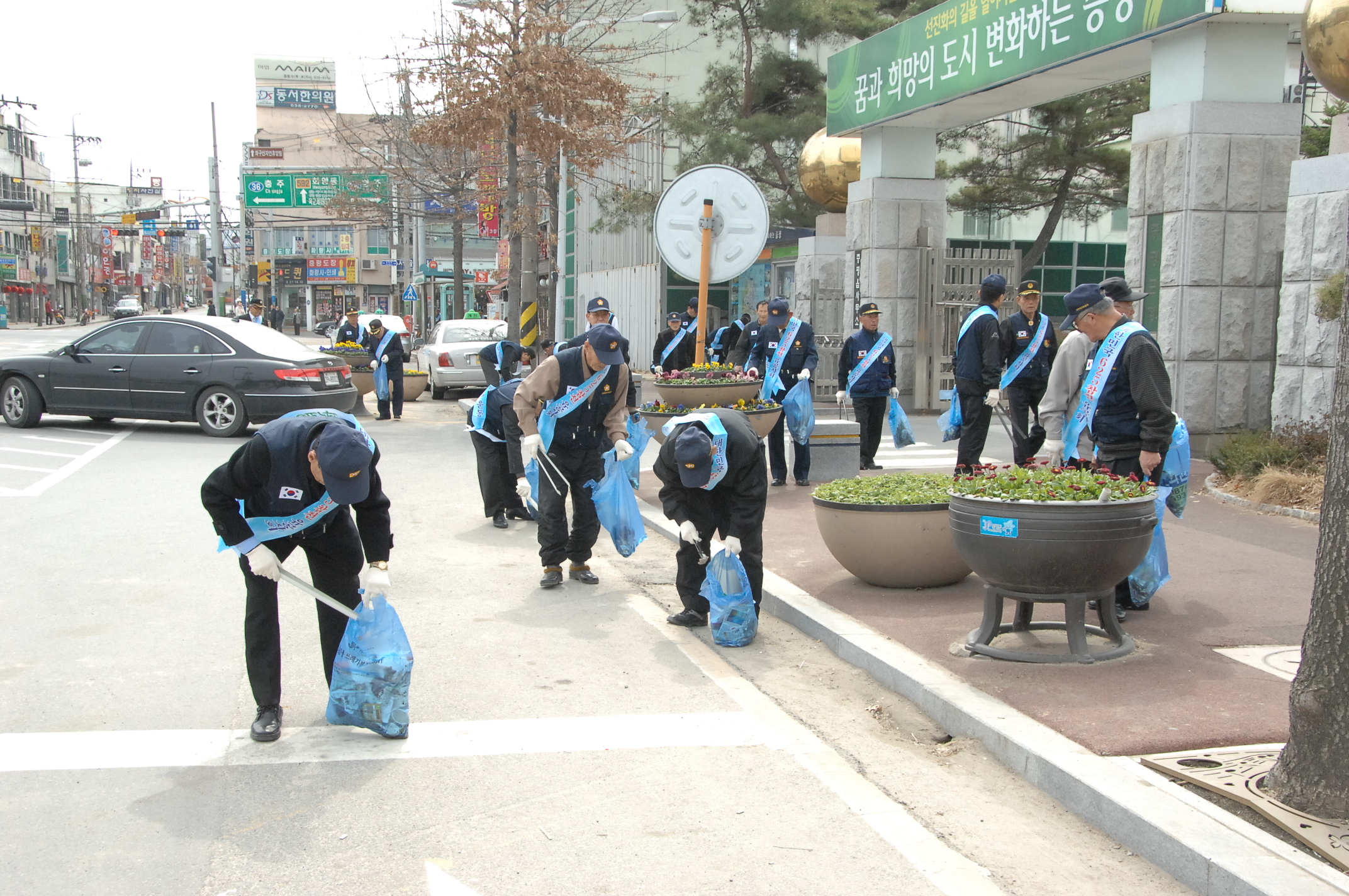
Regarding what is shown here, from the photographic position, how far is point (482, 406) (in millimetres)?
9266

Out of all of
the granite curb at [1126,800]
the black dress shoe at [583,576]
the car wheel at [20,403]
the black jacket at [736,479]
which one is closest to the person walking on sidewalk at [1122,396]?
the granite curb at [1126,800]

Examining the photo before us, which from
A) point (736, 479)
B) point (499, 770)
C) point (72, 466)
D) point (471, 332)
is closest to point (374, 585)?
point (499, 770)

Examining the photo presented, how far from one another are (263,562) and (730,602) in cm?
255

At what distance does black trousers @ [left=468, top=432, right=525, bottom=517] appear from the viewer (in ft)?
31.3

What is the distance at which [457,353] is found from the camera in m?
21.8

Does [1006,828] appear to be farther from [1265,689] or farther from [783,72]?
[783,72]

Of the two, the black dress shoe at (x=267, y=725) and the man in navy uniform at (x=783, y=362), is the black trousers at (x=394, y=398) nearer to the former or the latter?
the man in navy uniform at (x=783, y=362)

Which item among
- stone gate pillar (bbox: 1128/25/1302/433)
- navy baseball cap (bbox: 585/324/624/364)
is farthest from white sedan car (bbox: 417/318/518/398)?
navy baseball cap (bbox: 585/324/624/364)


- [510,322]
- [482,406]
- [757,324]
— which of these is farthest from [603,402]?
[510,322]

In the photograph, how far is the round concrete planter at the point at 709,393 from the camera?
428 inches

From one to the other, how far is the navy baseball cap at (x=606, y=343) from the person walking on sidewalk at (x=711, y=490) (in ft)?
3.32

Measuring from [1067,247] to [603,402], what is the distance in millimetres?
26795

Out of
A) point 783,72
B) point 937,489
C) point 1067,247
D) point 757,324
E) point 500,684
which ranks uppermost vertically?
point 783,72

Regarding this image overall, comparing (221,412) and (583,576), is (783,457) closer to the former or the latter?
(583,576)
